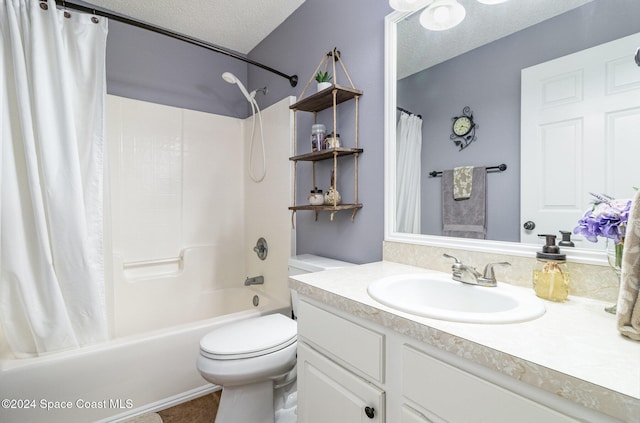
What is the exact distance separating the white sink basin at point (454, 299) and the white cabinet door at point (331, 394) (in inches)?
9.5

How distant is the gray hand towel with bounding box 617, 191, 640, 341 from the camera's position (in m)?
0.56

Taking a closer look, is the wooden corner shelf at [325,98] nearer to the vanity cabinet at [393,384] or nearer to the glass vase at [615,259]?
the vanity cabinet at [393,384]

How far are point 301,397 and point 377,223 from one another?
79cm

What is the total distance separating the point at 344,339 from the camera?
85cm

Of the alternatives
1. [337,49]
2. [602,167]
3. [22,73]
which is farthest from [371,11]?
[22,73]

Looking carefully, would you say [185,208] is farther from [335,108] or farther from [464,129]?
[464,129]

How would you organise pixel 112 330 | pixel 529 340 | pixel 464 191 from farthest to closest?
pixel 112 330 → pixel 464 191 → pixel 529 340

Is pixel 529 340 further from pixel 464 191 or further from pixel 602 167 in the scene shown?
pixel 464 191

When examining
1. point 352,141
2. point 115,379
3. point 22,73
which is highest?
point 22,73

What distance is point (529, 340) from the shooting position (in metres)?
0.57

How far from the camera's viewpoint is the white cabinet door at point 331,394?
2.52 ft

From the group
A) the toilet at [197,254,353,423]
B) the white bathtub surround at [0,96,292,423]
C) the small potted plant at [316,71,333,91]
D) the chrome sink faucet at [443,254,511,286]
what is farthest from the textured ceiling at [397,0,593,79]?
A: the toilet at [197,254,353,423]

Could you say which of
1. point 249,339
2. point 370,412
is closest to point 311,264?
point 249,339

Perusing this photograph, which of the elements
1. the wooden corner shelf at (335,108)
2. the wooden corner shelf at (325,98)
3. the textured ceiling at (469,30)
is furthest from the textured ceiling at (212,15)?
the textured ceiling at (469,30)
